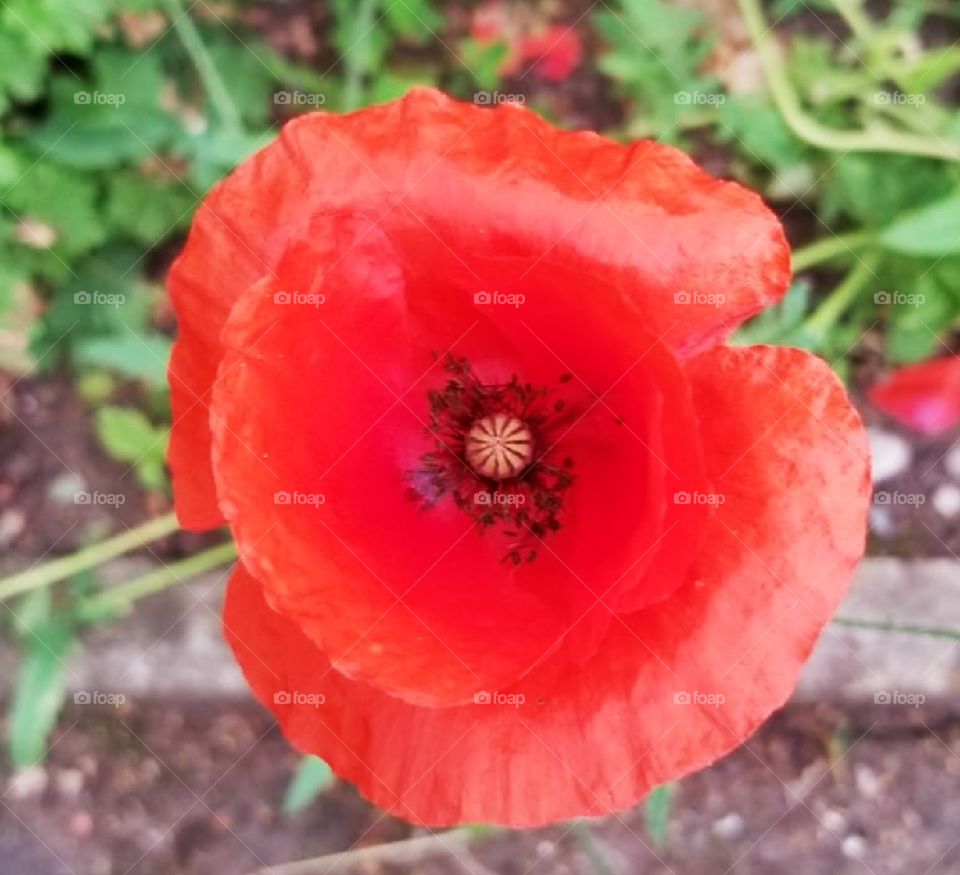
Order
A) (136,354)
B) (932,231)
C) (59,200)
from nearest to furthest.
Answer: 1. (932,231)
2. (136,354)
3. (59,200)

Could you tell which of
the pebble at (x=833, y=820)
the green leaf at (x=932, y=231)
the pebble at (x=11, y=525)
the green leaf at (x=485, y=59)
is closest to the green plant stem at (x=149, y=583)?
the pebble at (x=11, y=525)

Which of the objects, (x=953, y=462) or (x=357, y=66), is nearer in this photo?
(x=357, y=66)

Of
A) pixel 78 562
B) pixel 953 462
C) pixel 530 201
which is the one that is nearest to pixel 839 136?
pixel 953 462

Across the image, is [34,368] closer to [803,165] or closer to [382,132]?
[382,132]

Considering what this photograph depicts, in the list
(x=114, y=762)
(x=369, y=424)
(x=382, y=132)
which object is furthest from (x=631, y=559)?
(x=114, y=762)

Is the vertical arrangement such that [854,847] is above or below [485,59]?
below

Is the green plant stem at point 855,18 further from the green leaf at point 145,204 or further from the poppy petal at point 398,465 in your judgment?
the green leaf at point 145,204

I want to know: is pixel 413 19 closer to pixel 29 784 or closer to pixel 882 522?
pixel 882 522

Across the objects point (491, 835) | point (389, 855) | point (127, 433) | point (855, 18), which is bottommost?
point (389, 855)
